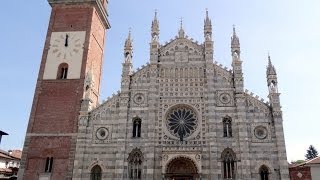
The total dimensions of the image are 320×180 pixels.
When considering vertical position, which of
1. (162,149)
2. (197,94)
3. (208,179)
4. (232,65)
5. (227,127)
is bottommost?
(208,179)

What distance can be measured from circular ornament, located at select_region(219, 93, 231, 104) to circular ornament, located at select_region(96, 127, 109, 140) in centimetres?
1065

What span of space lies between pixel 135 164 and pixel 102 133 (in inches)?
163

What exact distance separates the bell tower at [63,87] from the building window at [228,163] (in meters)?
12.9

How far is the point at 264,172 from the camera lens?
2838 cm

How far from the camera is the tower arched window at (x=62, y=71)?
3412cm

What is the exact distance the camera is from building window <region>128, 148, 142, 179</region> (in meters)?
29.1

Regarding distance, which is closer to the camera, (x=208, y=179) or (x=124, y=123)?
(x=208, y=179)

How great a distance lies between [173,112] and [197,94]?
274cm

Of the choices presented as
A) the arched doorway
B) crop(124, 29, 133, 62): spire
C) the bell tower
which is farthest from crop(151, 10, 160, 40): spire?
the arched doorway

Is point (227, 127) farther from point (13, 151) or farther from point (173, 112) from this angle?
point (13, 151)

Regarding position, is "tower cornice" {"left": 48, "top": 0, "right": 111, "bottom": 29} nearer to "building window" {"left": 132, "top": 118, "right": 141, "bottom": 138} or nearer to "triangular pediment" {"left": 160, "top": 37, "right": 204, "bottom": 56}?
"triangular pediment" {"left": 160, "top": 37, "right": 204, "bottom": 56}

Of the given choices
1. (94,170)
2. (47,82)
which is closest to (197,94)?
(94,170)

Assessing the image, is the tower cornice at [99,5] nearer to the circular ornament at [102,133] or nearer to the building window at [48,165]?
the circular ornament at [102,133]

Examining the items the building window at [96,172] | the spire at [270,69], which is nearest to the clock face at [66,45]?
the building window at [96,172]
